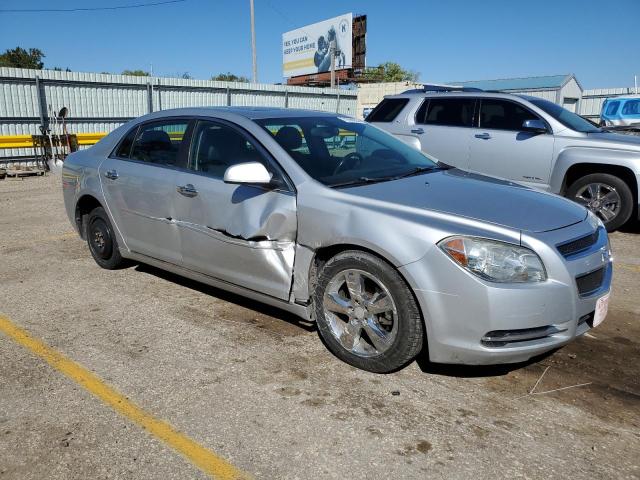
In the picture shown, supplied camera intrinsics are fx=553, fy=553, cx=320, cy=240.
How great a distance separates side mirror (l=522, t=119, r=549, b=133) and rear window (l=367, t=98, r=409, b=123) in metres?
2.06

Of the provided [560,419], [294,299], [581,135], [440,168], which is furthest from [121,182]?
[581,135]

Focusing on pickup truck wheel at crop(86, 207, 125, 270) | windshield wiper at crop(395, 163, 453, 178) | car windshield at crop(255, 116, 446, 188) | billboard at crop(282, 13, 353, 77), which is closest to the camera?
car windshield at crop(255, 116, 446, 188)

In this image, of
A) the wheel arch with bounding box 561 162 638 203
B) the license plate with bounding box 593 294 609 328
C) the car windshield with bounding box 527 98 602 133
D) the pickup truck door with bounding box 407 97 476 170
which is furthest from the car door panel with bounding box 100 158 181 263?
the car windshield with bounding box 527 98 602 133

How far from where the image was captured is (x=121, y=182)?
191 inches

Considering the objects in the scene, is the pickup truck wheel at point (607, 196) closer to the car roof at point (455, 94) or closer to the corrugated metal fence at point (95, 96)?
the car roof at point (455, 94)

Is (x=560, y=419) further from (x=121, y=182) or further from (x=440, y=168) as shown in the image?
(x=121, y=182)

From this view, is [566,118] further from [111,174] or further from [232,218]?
[111,174]

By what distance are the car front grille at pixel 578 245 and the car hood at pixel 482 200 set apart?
12 cm

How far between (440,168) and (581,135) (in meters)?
→ 3.80

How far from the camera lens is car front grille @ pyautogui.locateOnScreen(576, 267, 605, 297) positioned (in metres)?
3.04

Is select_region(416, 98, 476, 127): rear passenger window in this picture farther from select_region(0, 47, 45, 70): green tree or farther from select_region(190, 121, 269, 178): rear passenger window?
select_region(0, 47, 45, 70): green tree

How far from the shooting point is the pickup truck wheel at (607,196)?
696cm

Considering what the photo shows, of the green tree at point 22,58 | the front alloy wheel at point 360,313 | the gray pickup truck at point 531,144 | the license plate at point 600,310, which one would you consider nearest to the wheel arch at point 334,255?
the front alloy wheel at point 360,313

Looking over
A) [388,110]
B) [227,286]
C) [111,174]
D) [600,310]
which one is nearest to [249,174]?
[227,286]
